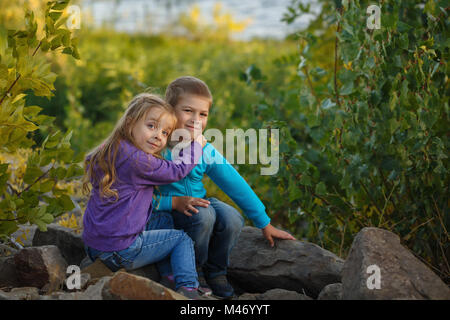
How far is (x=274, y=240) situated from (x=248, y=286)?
0.92 ft

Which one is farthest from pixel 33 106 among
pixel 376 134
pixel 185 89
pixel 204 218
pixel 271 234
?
pixel 376 134

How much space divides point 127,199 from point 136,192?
0.19ft

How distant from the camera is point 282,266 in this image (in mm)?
2717

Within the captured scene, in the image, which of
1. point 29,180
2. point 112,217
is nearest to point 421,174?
point 112,217

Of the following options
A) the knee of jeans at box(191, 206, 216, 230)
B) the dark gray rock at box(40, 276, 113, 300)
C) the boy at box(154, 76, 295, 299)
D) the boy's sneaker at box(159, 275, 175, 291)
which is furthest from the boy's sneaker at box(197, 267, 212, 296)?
the dark gray rock at box(40, 276, 113, 300)

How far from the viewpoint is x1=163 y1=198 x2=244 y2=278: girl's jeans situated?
259cm

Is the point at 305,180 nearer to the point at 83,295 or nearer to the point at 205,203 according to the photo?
the point at 205,203

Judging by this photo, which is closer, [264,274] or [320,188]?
[264,274]

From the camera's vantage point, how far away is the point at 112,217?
243 cm

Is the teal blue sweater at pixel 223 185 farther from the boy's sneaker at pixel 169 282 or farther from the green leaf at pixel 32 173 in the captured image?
the green leaf at pixel 32 173

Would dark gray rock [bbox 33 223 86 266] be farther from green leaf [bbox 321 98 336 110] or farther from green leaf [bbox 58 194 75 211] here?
green leaf [bbox 321 98 336 110]

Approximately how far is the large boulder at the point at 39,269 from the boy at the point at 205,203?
1.79 feet

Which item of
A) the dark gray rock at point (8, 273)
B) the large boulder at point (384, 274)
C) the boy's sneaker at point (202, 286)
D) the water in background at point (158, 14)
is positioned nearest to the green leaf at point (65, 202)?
the dark gray rock at point (8, 273)

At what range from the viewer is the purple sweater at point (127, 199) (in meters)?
2.43
